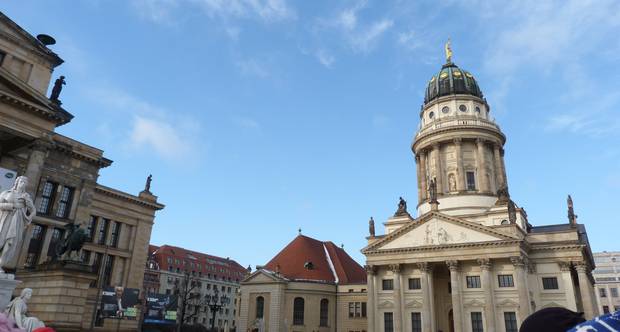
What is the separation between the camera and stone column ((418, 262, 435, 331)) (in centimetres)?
4272

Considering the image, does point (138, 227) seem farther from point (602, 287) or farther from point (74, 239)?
point (602, 287)

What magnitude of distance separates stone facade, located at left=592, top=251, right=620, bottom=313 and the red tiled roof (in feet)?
204

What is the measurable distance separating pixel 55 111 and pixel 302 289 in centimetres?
3612

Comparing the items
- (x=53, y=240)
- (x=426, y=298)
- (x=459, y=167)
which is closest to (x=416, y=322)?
(x=426, y=298)

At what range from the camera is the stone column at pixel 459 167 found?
52750 mm

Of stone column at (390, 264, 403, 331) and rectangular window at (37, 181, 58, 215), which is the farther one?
stone column at (390, 264, 403, 331)

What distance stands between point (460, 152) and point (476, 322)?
20.6m

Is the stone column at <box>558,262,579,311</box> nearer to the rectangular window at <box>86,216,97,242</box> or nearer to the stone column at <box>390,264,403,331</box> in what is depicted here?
the stone column at <box>390,264,403,331</box>

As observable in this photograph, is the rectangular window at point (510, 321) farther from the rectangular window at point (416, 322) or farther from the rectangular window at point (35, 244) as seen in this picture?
the rectangular window at point (35, 244)

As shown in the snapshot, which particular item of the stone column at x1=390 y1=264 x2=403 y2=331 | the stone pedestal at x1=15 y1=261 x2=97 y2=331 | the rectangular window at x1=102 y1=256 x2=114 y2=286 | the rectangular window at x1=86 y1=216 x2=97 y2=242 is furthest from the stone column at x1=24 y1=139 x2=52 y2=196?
the stone column at x1=390 y1=264 x2=403 y2=331

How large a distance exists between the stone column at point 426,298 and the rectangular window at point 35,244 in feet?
109

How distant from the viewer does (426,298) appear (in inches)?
1715

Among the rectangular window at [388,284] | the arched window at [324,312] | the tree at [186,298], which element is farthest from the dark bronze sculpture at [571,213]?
the tree at [186,298]

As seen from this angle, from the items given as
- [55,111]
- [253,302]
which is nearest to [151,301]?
[253,302]
